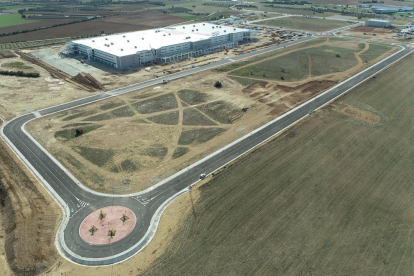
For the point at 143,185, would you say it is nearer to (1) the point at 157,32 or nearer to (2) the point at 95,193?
(2) the point at 95,193

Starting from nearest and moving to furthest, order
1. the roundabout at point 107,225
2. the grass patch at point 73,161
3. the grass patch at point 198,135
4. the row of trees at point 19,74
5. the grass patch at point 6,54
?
the roundabout at point 107,225
the grass patch at point 73,161
the grass patch at point 198,135
the row of trees at point 19,74
the grass patch at point 6,54


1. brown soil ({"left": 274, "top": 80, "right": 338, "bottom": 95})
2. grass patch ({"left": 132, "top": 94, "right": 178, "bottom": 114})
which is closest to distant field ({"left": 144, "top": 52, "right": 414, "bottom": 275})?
brown soil ({"left": 274, "top": 80, "right": 338, "bottom": 95})

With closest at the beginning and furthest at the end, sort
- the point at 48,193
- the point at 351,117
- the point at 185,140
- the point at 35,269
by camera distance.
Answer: the point at 35,269 → the point at 48,193 → the point at 185,140 → the point at 351,117

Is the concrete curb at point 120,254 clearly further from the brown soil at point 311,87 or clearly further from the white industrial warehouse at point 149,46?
the white industrial warehouse at point 149,46

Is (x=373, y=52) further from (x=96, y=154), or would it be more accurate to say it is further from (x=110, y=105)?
(x=96, y=154)

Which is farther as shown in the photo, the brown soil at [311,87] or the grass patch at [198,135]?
the brown soil at [311,87]

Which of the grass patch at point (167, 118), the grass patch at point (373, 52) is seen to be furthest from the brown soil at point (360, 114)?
the grass patch at point (373, 52)

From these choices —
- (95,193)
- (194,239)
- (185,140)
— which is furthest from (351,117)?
(95,193)
